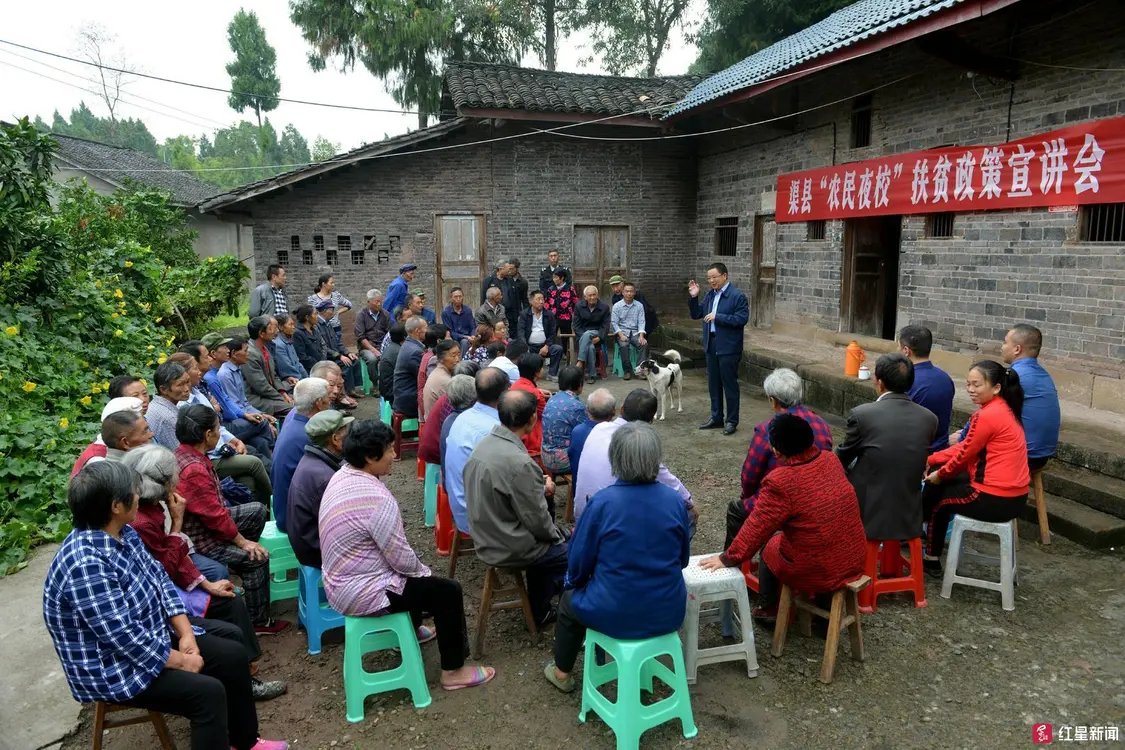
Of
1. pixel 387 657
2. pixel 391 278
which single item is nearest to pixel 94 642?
pixel 387 657

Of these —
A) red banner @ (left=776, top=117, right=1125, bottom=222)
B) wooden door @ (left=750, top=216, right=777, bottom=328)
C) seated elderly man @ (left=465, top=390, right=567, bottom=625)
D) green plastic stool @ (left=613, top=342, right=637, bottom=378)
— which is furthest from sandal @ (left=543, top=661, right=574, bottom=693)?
wooden door @ (left=750, top=216, right=777, bottom=328)

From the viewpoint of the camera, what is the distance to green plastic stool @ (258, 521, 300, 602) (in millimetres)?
4047

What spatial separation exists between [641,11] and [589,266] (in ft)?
43.9

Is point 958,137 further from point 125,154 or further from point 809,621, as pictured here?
point 125,154

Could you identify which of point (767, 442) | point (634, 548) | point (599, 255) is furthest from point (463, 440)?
point (599, 255)

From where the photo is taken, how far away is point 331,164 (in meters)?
11.5

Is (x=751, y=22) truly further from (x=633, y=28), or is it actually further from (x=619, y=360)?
(x=619, y=360)

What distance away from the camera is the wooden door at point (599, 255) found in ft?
42.8

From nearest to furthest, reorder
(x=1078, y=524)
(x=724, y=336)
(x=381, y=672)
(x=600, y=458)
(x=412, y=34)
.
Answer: (x=381, y=672) < (x=600, y=458) < (x=1078, y=524) < (x=724, y=336) < (x=412, y=34)

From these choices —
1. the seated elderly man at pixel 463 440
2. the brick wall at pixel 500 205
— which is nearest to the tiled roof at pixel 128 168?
the brick wall at pixel 500 205

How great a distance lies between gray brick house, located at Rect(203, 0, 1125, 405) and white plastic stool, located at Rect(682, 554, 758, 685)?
5.25 meters

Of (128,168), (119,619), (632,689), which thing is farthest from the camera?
(128,168)

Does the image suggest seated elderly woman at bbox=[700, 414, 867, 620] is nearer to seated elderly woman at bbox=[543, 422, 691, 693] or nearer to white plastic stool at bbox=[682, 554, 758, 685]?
white plastic stool at bbox=[682, 554, 758, 685]

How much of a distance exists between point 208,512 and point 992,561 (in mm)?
Result: 4256
